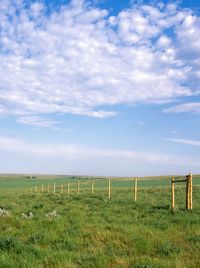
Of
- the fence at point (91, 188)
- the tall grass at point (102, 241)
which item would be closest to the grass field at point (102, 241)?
the tall grass at point (102, 241)

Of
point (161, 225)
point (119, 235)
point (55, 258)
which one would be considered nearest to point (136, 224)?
point (161, 225)

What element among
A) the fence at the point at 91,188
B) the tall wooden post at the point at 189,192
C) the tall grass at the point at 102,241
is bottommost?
the fence at the point at 91,188

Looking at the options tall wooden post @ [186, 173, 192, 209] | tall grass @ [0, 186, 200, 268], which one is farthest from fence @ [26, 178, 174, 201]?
tall grass @ [0, 186, 200, 268]

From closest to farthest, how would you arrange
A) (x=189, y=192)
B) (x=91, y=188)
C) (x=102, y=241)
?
(x=102, y=241) → (x=189, y=192) → (x=91, y=188)

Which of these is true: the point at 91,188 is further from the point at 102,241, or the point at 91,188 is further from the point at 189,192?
the point at 102,241

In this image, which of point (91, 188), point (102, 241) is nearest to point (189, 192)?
point (102, 241)

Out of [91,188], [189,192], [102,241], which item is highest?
[189,192]

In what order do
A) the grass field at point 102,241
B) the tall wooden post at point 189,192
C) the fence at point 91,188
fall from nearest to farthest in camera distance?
1. the grass field at point 102,241
2. the tall wooden post at point 189,192
3. the fence at point 91,188

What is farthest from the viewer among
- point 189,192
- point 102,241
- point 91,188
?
point 91,188

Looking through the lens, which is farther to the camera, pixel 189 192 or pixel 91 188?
pixel 91 188

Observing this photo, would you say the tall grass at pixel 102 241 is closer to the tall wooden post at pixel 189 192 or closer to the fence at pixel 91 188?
the tall wooden post at pixel 189 192

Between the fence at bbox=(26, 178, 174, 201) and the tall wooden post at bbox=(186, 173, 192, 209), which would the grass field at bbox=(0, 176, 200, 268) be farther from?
the fence at bbox=(26, 178, 174, 201)

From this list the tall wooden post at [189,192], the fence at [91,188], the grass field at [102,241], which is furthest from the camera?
the fence at [91,188]

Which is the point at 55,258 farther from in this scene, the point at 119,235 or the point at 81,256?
the point at 119,235
